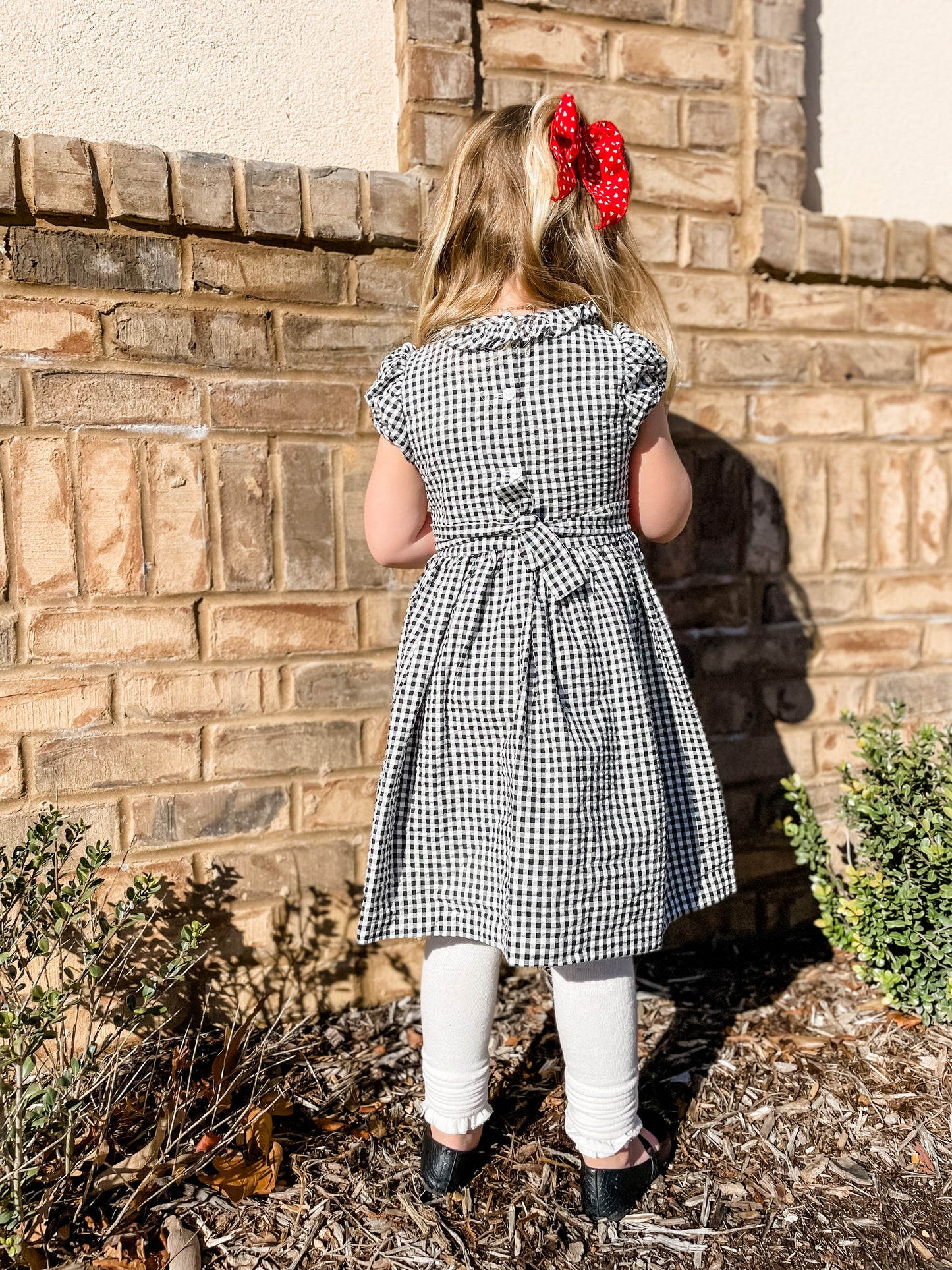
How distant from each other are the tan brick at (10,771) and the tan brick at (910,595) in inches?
94.0

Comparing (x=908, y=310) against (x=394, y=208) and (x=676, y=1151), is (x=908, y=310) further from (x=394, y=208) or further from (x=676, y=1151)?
(x=676, y=1151)

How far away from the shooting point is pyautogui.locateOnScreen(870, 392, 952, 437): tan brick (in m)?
2.87

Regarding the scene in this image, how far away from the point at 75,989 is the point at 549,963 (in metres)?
0.90

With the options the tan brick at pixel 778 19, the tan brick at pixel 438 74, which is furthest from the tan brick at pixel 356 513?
the tan brick at pixel 778 19

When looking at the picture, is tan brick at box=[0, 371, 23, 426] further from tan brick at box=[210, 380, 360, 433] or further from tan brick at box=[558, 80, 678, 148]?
tan brick at box=[558, 80, 678, 148]

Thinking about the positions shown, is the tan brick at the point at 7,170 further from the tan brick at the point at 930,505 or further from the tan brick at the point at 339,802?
the tan brick at the point at 930,505

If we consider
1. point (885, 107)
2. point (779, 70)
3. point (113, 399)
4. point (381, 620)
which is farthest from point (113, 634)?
point (885, 107)

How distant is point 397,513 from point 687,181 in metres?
1.40

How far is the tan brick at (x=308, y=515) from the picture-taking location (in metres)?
2.36

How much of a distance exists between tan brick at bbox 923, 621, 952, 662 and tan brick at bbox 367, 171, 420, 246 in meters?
1.94

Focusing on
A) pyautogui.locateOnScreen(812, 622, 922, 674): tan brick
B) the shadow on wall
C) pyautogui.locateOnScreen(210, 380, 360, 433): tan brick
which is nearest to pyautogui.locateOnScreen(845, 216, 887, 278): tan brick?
the shadow on wall

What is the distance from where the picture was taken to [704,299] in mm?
2662

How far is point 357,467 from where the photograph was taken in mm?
2410

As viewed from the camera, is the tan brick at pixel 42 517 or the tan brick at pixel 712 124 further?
the tan brick at pixel 712 124
